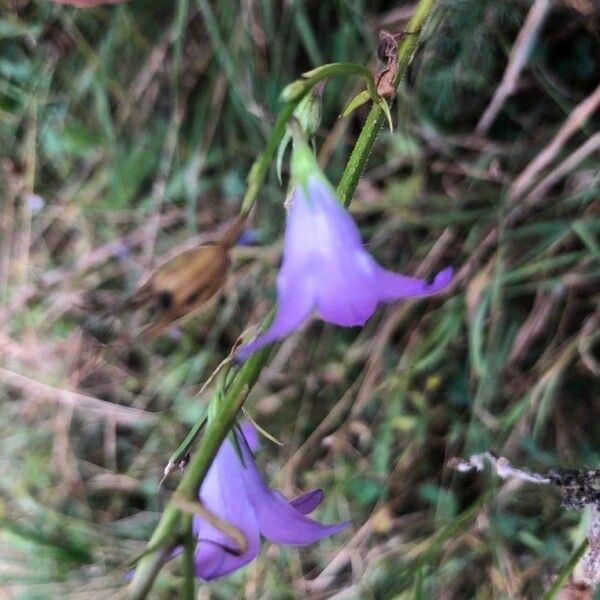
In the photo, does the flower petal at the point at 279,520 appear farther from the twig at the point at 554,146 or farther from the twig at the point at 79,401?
the twig at the point at 79,401

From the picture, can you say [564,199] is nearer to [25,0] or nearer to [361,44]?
[361,44]

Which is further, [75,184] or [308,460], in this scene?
[75,184]

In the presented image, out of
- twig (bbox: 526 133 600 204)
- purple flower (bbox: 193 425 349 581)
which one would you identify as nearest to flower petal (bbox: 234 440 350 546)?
purple flower (bbox: 193 425 349 581)

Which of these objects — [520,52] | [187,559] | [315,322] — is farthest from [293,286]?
[315,322]

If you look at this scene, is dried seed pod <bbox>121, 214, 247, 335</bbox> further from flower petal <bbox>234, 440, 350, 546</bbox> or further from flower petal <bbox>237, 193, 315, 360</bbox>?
flower petal <bbox>234, 440, 350, 546</bbox>

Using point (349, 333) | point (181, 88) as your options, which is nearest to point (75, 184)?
point (181, 88)
